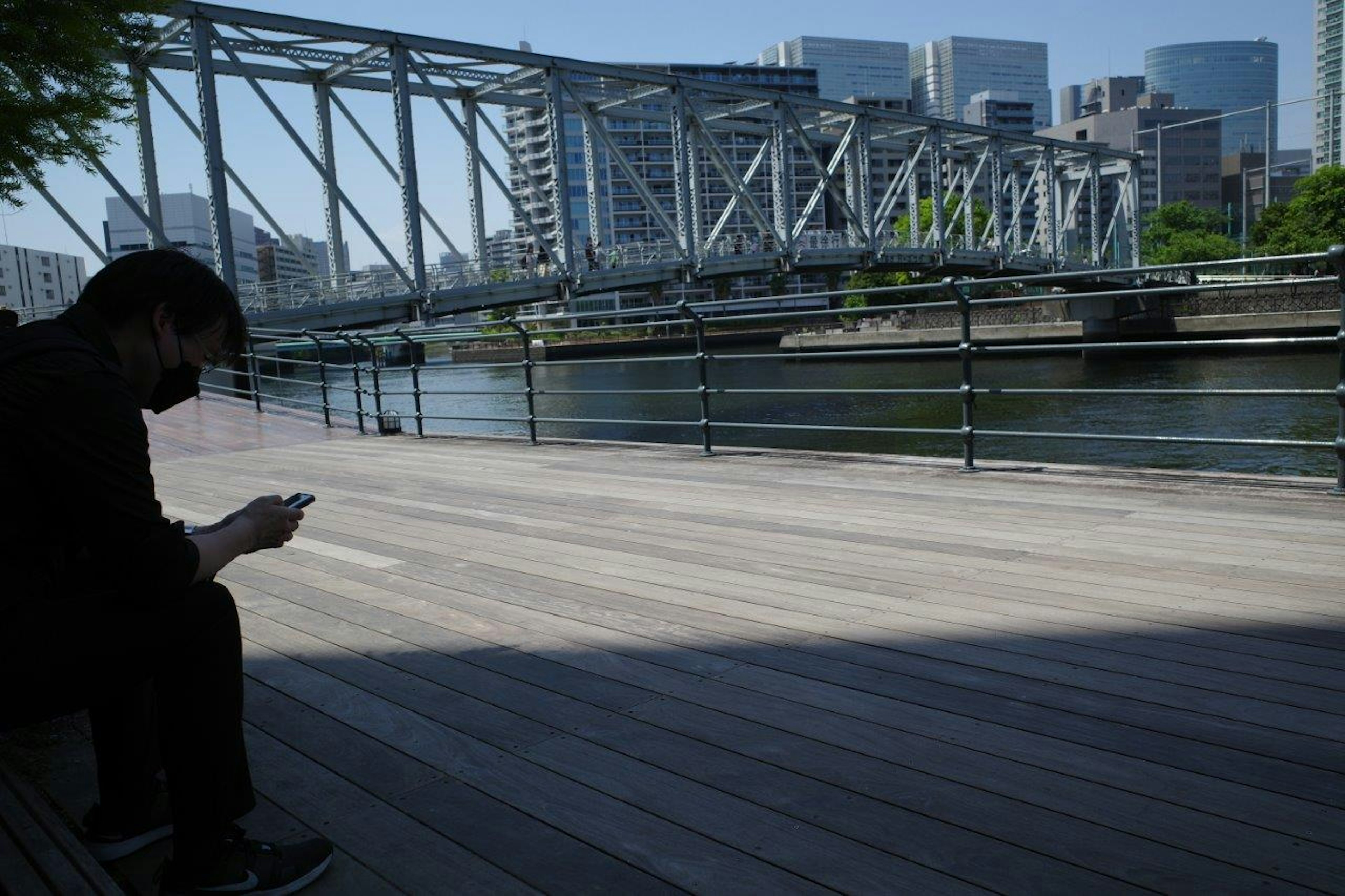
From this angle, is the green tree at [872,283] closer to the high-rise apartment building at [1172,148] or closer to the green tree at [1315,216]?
the green tree at [1315,216]

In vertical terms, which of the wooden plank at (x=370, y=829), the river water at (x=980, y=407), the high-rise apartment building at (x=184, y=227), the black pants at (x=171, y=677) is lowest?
the river water at (x=980, y=407)

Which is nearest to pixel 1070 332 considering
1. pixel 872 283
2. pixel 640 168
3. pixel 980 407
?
pixel 980 407

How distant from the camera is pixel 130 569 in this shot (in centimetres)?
149

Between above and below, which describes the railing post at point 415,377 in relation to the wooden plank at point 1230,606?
above

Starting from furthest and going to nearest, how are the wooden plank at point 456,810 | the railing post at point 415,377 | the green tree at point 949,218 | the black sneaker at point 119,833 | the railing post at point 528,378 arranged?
1. the green tree at point 949,218
2. the railing post at point 415,377
3. the railing post at point 528,378
4. the black sneaker at point 119,833
5. the wooden plank at point 456,810

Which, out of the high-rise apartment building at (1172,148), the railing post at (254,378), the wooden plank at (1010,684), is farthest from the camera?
the high-rise apartment building at (1172,148)

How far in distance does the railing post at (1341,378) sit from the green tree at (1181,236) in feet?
299

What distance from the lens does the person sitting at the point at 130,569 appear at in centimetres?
144

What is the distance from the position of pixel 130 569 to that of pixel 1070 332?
3993 centimetres

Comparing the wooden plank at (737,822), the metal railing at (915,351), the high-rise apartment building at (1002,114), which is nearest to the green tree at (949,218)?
the metal railing at (915,351)

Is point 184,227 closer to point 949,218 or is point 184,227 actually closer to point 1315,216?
point 949,218

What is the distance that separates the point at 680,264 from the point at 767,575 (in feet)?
106

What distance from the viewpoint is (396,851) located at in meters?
1.89

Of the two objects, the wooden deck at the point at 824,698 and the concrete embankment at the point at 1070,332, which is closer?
the wooden deck at the point at 824,698
